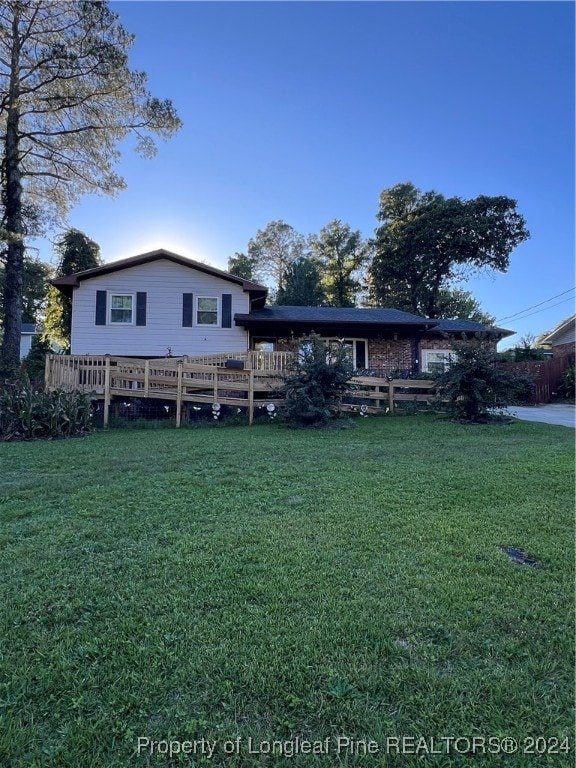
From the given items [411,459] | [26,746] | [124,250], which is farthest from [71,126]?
[26,746]

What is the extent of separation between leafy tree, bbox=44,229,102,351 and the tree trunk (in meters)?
5.48

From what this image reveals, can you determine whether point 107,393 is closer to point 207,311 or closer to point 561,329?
point 207,311

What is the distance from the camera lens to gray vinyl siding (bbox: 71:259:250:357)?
1399 cm

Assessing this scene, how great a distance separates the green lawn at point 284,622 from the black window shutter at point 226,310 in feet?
34.6

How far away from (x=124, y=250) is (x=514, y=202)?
2387 cm

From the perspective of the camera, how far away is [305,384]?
9.08 meters

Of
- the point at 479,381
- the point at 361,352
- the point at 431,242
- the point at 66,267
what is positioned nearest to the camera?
the point at 479,381

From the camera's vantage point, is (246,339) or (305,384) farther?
(246,339)

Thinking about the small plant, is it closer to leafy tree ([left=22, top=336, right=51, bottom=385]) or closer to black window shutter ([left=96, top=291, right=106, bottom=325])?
black window shutter ([left=96, top=291, right=106, bottom=325])

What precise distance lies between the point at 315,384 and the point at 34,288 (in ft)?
85.4

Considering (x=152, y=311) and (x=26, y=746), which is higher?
(x=152, y=311)

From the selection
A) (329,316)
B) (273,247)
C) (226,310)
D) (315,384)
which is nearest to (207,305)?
(226,310)

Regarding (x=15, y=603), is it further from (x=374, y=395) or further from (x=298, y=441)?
(x=374, y=395)

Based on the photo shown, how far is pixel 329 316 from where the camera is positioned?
50.2ft
